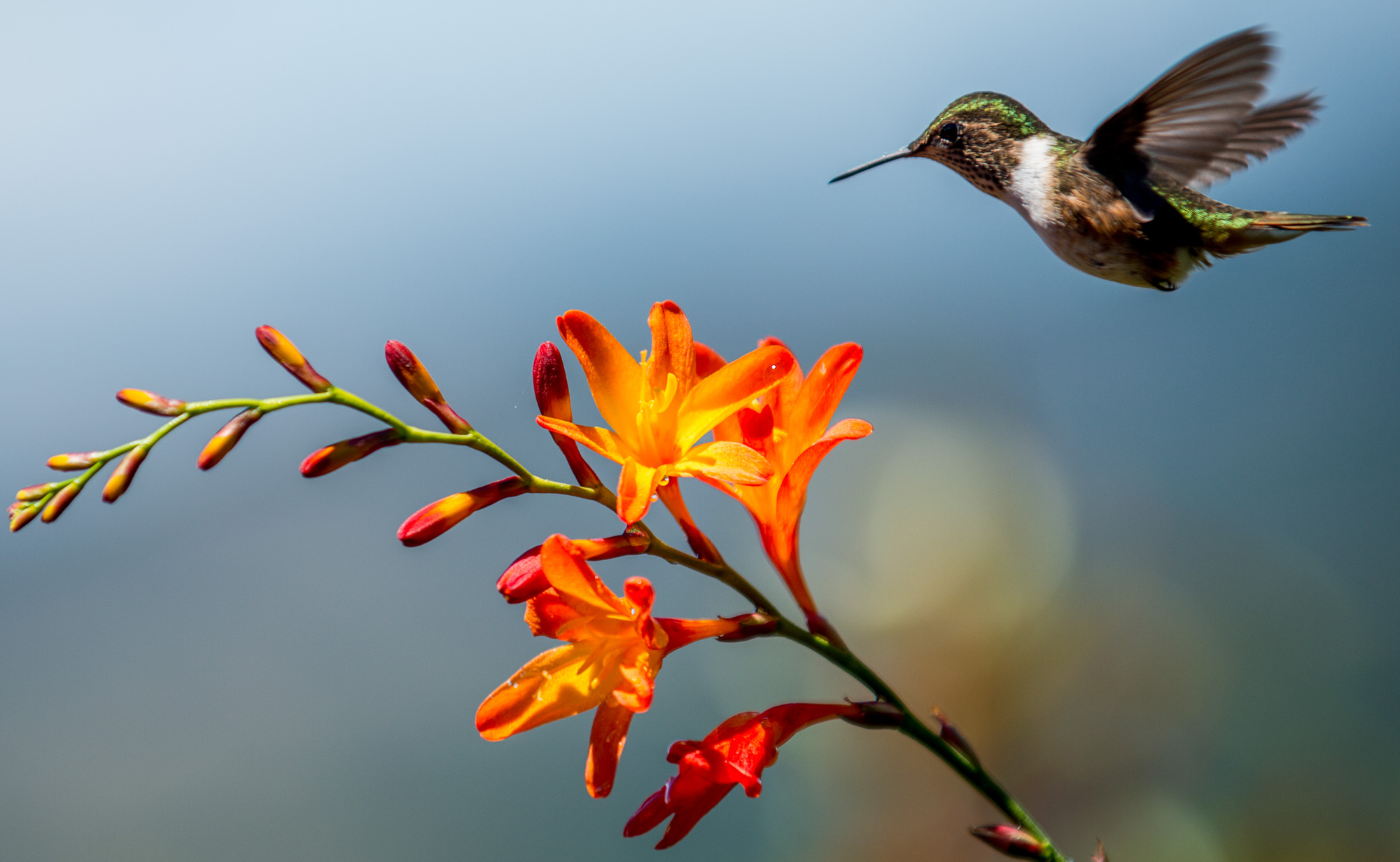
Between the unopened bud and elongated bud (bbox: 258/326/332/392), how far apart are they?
2.99 feet

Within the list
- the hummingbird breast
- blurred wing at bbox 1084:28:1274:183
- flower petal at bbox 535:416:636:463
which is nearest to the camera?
flower petal at bbox 535:416:636:463

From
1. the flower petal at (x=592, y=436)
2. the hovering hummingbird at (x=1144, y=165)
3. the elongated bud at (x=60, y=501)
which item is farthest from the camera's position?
the hovering hummingbird at (x=1144, y=165)

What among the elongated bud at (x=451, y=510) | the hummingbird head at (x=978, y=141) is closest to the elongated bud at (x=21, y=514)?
the elongated bud at (x=451, y=510)

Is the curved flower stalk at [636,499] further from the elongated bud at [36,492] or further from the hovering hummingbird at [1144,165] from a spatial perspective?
the hovering hummingbird at [1144,165]

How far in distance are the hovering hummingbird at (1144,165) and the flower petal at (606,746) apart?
3.57 ft

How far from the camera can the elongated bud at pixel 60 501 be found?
1.01 metres

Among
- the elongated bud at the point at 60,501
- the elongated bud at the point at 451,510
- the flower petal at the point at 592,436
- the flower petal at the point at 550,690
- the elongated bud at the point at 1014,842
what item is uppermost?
the elongated bud at the point at 60,501

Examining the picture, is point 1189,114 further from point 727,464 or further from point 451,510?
point 451,510

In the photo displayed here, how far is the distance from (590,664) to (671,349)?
0.49m

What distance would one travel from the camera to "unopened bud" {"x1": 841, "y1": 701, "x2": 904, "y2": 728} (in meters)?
1.29

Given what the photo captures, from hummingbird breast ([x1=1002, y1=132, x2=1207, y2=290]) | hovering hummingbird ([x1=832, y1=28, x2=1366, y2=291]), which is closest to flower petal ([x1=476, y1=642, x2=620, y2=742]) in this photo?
hovering hummingbird ([x1=832, y1=28, x2=1366, y2=291])

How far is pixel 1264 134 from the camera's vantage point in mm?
2061

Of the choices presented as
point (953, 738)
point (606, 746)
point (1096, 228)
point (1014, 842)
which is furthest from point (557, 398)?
point (1096, 228)

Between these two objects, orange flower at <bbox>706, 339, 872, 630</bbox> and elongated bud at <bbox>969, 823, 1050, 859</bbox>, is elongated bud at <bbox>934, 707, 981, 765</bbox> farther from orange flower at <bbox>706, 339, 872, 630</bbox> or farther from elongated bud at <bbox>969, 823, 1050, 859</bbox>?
orange flower at <bbox>706, 339, 872, 630</bbox>
